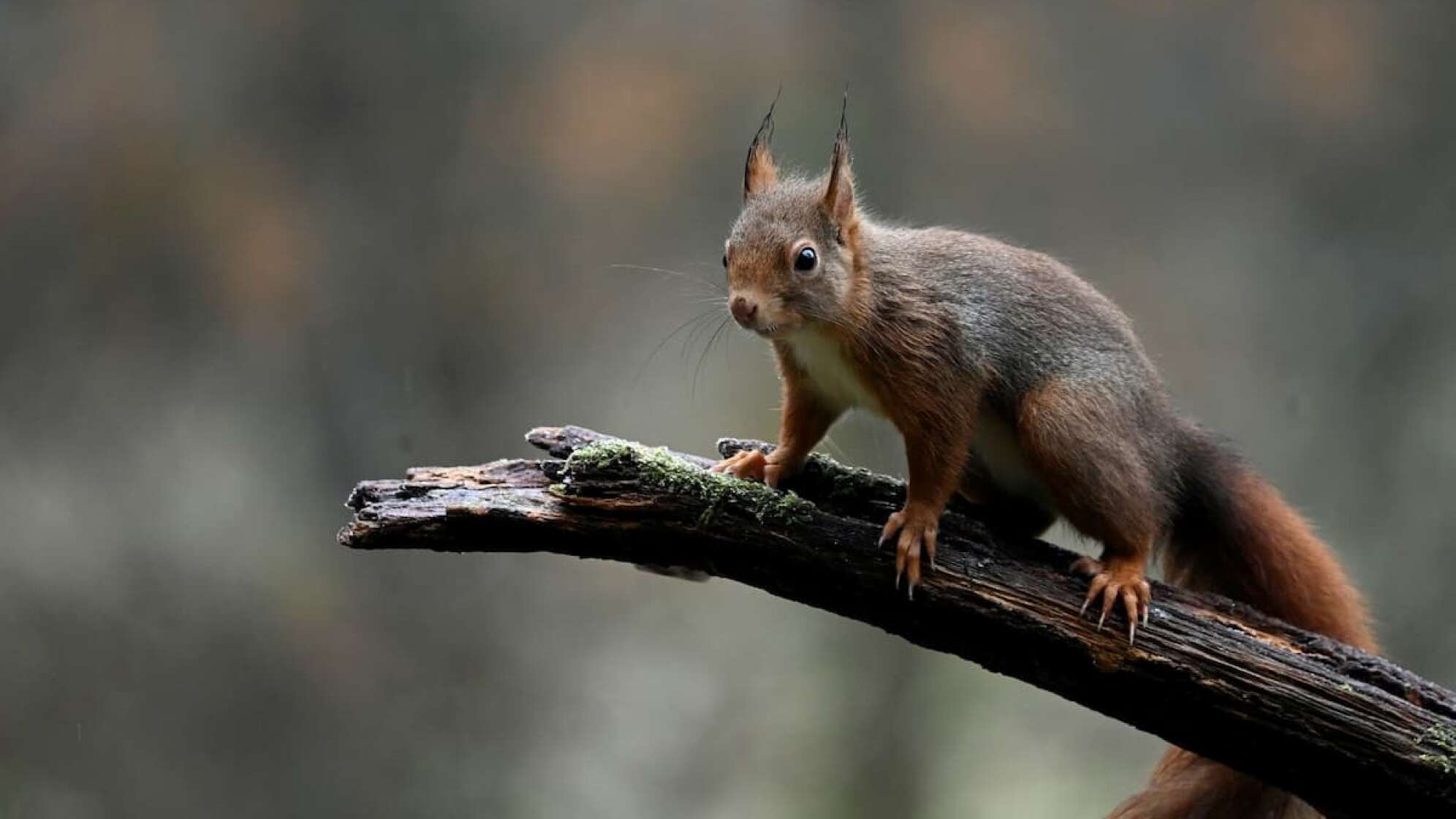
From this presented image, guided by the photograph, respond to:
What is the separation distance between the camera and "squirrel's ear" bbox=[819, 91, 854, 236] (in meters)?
3.38

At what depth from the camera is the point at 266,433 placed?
5543mm

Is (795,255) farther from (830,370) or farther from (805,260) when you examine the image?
(830,370)

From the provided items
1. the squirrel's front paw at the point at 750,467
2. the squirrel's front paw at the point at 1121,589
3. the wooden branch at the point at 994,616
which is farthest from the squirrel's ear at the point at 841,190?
the squirrel's front paw at the point at 1121,589

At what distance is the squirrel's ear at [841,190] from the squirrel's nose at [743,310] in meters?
0.43

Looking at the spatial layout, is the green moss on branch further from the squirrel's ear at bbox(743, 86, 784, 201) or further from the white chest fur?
the squirrel's ear at bbox(743, 86, 784, 201)

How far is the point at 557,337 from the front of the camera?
→ 5.79 m

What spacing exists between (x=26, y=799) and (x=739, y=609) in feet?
10.5

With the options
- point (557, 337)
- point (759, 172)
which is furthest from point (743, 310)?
point (557, 337)

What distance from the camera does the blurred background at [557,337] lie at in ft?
17.6

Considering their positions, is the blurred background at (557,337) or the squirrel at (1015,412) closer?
the squirrel at (1015,412)

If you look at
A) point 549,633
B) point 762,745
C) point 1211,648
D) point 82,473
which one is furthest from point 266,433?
point 1211,648

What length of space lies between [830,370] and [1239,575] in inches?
56.1

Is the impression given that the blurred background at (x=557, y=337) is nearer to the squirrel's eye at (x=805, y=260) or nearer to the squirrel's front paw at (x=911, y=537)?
the squirrel's eye at (x=805, y=260)

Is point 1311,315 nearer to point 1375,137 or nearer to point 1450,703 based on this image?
point 1375,137
